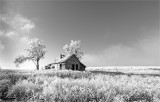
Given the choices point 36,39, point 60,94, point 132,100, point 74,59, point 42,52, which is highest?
point 36,39

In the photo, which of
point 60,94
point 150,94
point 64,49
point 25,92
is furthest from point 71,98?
point 64,49

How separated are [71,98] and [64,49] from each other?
5864 centimetres

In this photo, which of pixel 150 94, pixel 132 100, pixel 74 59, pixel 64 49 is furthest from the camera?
pixel 64 49

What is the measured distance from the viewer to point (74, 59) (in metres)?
Answer: 42.5

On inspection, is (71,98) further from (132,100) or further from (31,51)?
(31,51)

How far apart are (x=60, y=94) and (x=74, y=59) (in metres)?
37.7

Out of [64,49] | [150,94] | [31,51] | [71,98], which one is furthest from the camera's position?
[64,49]

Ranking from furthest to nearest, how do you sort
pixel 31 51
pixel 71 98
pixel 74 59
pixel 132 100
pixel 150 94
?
1. pixel 31 51
2. pixel 74 59
3. pixel 150 94
4. pixel 132 100
5. pixel 71 98

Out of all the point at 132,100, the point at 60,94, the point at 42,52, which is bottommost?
the point at 132,100

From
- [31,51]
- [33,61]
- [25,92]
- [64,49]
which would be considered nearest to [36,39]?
[31,51]

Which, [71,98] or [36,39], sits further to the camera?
[36,39]

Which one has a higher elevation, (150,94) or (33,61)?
(33,61)

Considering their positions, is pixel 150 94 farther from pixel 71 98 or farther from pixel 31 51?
pixel 31 51

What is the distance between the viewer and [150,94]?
5805 millimetres
